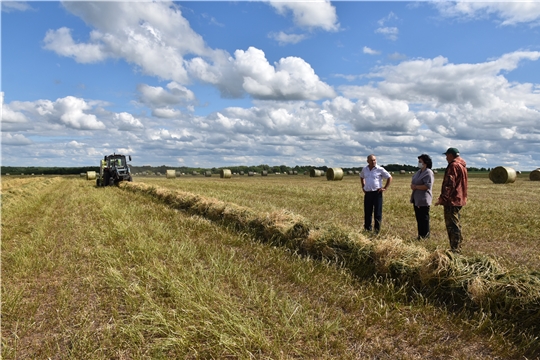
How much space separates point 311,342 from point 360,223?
7.21 metres

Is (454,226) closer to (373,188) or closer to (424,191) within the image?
(424,191)

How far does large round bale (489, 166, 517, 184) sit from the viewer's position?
30000 millimetres

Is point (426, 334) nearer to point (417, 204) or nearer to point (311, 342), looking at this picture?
point (311, 342)

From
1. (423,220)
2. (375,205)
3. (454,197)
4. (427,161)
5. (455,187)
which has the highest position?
(427,161)

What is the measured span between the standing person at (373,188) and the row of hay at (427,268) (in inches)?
90.4

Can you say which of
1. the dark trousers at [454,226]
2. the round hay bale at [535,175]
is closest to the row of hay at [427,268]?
the dark trousers at [454,226]

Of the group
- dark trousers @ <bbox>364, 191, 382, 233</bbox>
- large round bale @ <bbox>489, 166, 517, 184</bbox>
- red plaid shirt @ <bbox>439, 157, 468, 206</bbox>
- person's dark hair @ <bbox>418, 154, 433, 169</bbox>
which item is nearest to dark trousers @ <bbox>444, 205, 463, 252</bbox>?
red plaid shirt @ <bbox>439, 157, 468, 206</bbox>

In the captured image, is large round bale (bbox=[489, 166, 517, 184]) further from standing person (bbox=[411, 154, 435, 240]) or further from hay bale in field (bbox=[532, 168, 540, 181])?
standing person (bbox=[411, 154, 435, 240])

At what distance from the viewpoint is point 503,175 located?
3036 cm

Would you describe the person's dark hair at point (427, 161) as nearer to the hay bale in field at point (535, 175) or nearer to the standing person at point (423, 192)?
the standing person at point (423, 192)

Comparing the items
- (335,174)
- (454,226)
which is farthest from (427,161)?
(335,174)

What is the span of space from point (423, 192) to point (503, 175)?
1100 inches

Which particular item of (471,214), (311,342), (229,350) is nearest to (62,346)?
(229,350)

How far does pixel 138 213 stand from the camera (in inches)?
439
